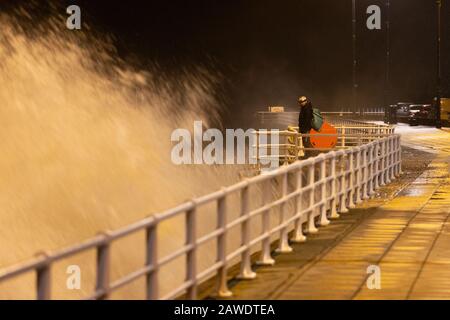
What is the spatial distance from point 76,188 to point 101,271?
46.9 metres

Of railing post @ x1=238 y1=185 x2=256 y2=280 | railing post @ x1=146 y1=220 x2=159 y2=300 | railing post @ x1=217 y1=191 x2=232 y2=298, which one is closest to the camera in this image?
railing post @ x1=146 y1=220 x2=159 y2=300

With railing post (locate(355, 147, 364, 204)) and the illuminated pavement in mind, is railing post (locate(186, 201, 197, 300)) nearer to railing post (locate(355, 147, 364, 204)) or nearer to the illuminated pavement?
the illuminated pavement

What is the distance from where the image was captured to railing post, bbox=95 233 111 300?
9180mm

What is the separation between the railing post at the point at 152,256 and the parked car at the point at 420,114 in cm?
6752

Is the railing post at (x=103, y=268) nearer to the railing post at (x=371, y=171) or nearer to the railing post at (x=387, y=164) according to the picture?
the railing post at (x=371, y=171)

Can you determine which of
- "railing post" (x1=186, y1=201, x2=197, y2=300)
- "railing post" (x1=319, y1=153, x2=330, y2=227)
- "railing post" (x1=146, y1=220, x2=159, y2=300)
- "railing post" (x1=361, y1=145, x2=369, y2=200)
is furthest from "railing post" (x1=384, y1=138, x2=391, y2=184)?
"railing post" (x1=146, y1=220, x2=159, y2=300)

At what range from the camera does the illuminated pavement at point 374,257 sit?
13383 mm

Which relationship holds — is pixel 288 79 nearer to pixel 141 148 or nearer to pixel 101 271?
pixel 141 148

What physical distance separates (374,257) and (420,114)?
2428 inches

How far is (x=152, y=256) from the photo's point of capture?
10508 millimetres

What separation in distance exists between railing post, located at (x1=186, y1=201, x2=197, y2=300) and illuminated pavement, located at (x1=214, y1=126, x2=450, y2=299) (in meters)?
1.09

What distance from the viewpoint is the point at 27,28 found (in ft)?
307

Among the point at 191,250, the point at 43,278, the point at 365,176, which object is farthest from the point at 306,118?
the point at 43,278
